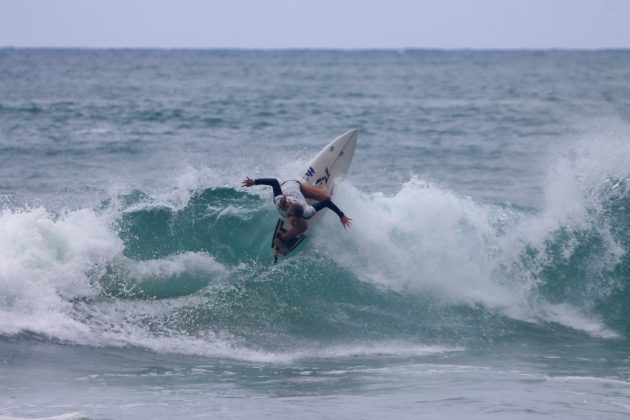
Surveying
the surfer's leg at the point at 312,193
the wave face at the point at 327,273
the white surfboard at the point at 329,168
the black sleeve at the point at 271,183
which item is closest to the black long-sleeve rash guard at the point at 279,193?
the black sleeve at the point at 271,183

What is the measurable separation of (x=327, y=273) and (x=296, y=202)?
1331mm

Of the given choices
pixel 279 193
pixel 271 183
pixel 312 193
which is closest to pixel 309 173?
pixel 312 193

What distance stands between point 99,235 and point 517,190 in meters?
8.81

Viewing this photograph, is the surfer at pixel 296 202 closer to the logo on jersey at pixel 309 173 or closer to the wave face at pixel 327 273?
the logo on jersey at pixel 309 173

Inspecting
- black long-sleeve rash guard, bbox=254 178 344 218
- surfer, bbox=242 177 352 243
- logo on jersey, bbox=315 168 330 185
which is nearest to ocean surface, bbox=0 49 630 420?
logo on jersey, bbox=315 168 330 185

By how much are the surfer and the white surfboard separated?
1.05 ft

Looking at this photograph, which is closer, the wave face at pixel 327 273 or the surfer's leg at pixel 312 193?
the wave face at pixel 327 273

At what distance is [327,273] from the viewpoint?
11883 millimetres

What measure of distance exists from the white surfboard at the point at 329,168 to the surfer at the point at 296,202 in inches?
12.6

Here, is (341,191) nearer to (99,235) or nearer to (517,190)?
(99,235)

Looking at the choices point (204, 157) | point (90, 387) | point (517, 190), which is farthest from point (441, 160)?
point (90, 387)

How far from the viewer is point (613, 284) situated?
12.2 metres

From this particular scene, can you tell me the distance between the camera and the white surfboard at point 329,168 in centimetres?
1197

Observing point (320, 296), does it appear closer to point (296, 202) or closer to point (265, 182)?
point (296, 202)
